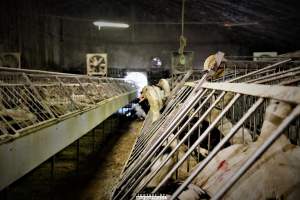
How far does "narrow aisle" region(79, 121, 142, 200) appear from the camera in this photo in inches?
261

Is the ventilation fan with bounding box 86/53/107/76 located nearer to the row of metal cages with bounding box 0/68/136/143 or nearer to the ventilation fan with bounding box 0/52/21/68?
the row of metal cages with bounding box 0/68/136/143

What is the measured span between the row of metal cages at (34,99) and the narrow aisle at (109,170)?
1.74m

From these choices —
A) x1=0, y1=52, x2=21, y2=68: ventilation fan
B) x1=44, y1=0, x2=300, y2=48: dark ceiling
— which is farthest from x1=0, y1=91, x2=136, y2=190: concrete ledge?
x1=44, y1=0, x2=300, y2=48: dark ceiling

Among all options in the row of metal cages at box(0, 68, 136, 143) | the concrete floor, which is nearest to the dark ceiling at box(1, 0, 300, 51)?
the row of metal cages at box(0, 68, 136, 143)

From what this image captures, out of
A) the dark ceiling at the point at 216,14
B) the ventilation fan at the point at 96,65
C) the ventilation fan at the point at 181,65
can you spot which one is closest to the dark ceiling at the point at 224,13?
the dark ceiling at the point at 216,14

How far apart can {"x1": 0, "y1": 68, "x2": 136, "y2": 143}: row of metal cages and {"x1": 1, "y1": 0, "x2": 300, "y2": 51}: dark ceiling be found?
7.32 m

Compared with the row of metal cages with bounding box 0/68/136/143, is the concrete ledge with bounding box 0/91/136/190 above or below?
below

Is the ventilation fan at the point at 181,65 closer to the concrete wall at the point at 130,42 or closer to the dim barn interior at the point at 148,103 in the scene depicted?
the dim barn interior at the point at 148,103

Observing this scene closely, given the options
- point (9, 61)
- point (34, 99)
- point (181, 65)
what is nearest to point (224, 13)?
point (181, 65)

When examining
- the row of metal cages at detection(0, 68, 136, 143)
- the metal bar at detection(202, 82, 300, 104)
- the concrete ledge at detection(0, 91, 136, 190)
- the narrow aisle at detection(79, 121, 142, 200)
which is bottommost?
the narrow aisle at detection(79, 121, 142, 200)

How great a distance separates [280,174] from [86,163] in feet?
24.4

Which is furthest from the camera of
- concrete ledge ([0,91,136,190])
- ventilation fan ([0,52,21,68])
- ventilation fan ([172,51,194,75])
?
ventilation fan ([0,52,21,68])

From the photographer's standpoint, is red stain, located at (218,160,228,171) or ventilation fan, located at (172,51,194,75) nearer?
red stain, located at (218,160,228,171)

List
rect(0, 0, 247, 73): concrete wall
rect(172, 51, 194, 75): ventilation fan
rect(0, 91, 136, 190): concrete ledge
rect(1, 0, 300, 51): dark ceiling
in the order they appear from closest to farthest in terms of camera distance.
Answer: rect(0, 91, 136, 190): concrete ledge < rect(172, 51, 194, 75): ventilation fan < rect(1, 0, 300, 51): dark ceiling < rect(0, 0, 247, 73): concrete wall
